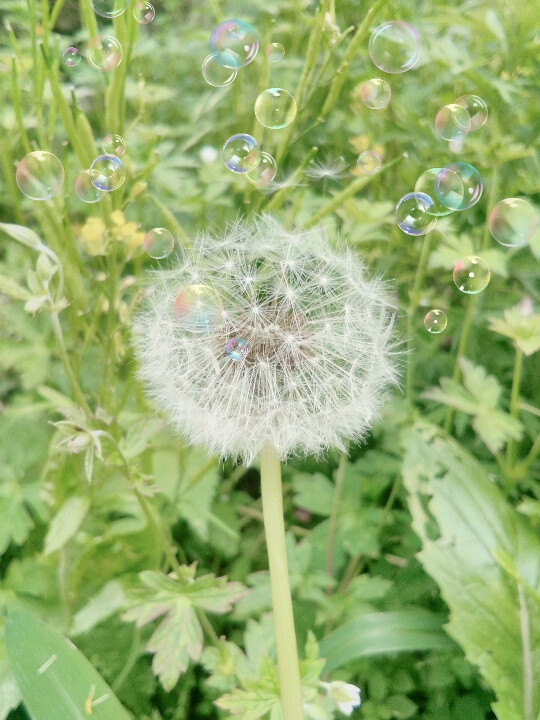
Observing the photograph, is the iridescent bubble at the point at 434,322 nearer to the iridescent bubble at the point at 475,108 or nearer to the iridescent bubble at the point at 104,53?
the iridescent bubble at the point at 475,108

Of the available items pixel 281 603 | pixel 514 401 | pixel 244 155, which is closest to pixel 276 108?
pixel 244 155

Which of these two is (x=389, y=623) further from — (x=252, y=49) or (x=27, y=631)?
(x=252, y=49)

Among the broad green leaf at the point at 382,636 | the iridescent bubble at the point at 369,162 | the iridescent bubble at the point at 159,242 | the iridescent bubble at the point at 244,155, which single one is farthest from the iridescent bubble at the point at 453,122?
the broad green leaf at the point at 382,636

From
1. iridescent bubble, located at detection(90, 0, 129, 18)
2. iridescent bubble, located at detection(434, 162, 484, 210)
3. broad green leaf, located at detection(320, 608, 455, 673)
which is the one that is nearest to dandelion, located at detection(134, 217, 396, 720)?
broad green leaf, located at detection(320, 608, 455, 673)

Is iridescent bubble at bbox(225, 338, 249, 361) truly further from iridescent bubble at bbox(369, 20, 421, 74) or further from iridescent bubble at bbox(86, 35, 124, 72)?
iridescent bubble at bbox(369, 20, 421, 74)

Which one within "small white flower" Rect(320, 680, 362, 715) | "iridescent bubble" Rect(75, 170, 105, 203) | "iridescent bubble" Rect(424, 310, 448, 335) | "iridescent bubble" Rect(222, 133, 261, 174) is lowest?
"small white flower" Rect(320, 680, 362, 715)

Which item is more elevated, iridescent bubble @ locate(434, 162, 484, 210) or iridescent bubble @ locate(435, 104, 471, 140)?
iridescent bubble @ locate(435, 104, 471, 140)
